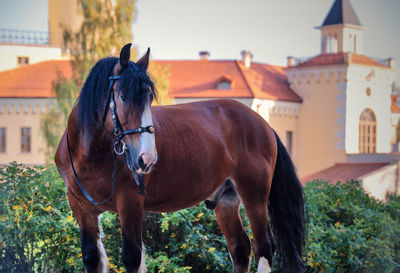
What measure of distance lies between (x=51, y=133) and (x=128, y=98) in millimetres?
32369

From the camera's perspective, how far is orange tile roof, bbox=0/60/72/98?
40.8 metres

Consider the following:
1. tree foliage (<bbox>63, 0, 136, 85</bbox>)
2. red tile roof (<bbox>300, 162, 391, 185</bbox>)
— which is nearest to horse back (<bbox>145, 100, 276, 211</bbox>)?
red tile roof (<bbox>300, 162, 391, 185</bbox>)

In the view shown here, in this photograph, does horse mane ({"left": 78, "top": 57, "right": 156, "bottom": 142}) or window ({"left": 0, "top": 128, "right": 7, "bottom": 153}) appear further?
window ({"left": 0, "top": 128, "right": 7, "bottom": 153})

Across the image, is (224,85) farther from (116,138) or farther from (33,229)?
(116,138)

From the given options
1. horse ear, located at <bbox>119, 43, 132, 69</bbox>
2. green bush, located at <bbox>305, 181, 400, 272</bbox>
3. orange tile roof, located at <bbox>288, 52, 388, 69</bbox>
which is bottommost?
green bush, located at <bbox>305, 181, 400, 272</bbox>

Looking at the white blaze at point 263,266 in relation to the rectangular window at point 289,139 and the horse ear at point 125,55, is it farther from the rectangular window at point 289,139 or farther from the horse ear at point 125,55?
the rectangular window at point 289,139

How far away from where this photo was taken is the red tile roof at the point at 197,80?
39.6 m

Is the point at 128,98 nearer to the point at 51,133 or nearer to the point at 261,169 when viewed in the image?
the point at 261,169

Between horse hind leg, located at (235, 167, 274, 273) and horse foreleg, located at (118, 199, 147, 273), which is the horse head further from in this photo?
horse hind leg, located at (235, 167, 274, 273)

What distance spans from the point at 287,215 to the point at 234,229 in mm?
459

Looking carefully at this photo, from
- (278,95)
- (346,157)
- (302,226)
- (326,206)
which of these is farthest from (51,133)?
(302,226)

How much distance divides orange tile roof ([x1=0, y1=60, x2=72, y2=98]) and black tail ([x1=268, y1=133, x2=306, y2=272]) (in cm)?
3738

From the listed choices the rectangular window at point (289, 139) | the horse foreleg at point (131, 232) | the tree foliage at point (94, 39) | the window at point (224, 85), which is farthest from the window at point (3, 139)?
the horse foreleg at point (131, 232)

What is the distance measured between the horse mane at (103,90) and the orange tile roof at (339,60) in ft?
127
